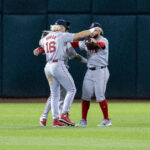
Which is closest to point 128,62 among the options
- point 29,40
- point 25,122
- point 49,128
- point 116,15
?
point 116,15

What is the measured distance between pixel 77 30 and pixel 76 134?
8.04m

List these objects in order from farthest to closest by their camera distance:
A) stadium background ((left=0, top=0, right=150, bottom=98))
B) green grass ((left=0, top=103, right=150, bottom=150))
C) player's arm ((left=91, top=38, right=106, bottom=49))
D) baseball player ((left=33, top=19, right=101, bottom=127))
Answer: stadium background ((left=0, top=0, right=150, bottom=98)) → player's arm ((left=91, top=38, right=106, bottom=49)) → baseball player ((left=33, top=19, right=101, bottom=127)) → green grass ((left=0, top=103, right=150, bottom=150))

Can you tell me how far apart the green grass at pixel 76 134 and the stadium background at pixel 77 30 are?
11.1ft

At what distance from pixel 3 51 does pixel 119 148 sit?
31.6 ft

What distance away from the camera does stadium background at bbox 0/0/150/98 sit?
52.6ft

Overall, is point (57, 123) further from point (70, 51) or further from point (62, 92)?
point (70, 51)

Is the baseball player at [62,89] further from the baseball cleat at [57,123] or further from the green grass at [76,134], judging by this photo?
the baseball cleat at [57,123]

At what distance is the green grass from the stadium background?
338 centimetres

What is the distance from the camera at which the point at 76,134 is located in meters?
8.27

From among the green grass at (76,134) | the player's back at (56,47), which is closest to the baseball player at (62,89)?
the green grass at (76,134)

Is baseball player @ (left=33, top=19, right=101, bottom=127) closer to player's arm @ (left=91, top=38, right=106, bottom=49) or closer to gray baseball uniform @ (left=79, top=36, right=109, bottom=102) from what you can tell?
player's arm @ (left=91, top=38, right=106, bottom=49)

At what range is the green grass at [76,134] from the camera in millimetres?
7074

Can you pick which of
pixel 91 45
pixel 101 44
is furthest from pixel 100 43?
pixel 91 45

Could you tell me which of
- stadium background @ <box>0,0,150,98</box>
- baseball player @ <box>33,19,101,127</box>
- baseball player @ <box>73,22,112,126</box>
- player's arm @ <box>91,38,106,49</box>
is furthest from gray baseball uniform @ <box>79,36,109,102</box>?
stadium background @ <box>0,0,150,98</box>
